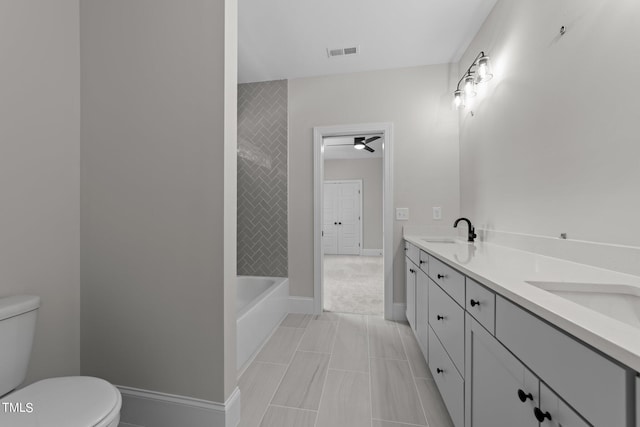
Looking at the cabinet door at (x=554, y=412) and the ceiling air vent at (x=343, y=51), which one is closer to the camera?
the cabinet door at (x=554, y=412)

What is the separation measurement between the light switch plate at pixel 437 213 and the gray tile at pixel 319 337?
1.50 m

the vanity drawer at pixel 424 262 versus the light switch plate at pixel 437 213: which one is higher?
the light switch plate at pixel 437 213

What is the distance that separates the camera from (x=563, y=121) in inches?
51.4

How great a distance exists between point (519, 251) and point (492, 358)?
101 centimetres

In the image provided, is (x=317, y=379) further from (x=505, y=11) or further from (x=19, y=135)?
(x=505, y=11)

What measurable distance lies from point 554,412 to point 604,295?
51 centimetres

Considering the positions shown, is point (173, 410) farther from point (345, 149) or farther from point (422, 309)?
point (345, 149)

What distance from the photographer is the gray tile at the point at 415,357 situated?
1.79 meters

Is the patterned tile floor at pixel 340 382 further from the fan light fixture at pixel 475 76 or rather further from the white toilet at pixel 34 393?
the fan light fixture at pixel 475 76

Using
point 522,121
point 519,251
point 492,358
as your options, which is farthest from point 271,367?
point 522,121

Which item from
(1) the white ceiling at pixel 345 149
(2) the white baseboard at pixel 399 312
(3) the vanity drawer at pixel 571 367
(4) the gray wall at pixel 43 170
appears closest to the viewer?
(3) the vanity drawer at pixel 571 367

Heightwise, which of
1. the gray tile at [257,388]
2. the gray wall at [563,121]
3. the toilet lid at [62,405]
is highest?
the gray wall at [563,121]

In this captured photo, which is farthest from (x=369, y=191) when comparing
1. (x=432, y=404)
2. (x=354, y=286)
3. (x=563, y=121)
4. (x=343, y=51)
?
(x=432, y=404)

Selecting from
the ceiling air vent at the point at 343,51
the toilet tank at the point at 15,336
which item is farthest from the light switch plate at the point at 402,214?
the toilet tank at the point at 15,336
